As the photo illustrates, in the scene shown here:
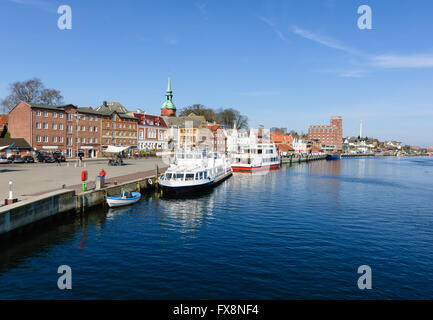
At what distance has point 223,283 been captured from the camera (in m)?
15.8

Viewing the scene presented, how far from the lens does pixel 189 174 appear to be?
138 feet

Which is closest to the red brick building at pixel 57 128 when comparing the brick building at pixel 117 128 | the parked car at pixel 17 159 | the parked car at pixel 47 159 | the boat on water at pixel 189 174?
the brick building at pixel 117 128

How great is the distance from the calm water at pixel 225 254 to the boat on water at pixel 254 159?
42.3 m

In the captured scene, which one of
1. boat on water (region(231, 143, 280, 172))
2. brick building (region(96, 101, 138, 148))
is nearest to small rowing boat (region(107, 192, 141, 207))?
boat on water (region(231, 143, 280, 172))

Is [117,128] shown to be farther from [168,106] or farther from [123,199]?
A: [123,199]

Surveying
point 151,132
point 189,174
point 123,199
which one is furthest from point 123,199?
point 151,132

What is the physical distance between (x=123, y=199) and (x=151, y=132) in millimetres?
78108

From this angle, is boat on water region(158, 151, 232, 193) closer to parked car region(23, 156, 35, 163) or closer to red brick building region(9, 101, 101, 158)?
parked car region(23, 156, 35, 163)

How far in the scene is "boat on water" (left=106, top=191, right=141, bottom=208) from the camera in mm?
31312

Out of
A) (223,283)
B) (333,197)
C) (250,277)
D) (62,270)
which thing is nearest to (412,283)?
(250,277)

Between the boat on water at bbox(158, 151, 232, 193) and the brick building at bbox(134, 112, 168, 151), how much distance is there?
55836mm

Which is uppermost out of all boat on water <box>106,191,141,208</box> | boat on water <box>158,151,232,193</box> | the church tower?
the church tower

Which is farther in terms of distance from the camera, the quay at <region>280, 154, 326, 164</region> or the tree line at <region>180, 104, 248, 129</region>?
the tree line at <region>180, 104, 248, 129</region>

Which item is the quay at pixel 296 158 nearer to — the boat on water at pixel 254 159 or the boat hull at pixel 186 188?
the boat on water at pixel 254 159
